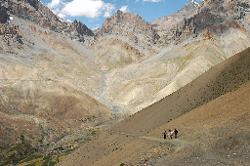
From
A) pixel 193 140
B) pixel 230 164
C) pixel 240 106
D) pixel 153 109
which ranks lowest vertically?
pixel 230 164

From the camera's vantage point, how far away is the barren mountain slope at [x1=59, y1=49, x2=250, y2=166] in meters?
47.3

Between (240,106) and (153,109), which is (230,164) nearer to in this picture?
(240,106)

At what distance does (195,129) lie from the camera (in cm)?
5622

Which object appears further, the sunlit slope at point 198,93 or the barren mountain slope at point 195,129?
the sunlit slope at point 198,93

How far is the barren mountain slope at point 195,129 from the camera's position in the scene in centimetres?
4731

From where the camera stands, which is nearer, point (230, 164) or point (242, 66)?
point (230, 164)

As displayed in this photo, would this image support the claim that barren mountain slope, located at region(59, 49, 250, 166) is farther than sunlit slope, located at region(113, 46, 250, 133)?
No

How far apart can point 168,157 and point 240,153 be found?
297 inches

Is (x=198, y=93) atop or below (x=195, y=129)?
atop

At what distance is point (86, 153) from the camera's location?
290ft

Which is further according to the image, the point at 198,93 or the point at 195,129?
the point at 198,93

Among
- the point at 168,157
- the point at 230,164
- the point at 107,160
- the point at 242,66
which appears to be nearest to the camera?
the point at 230,164

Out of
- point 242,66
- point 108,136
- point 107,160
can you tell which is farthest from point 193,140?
point 108,136

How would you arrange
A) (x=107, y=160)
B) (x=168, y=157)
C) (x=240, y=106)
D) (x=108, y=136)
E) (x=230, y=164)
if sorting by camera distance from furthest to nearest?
1. (x=108, y=136)
2. (x=107, y=160)
3. (x=240, y=106)
4. (x=168, y=157)
5. (x=230, y=164)
